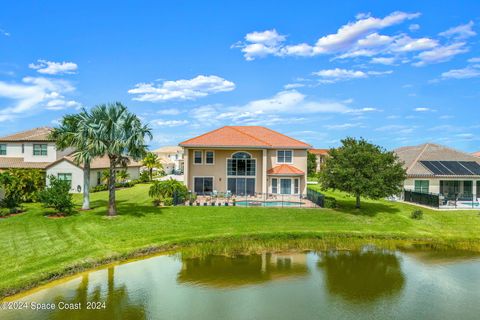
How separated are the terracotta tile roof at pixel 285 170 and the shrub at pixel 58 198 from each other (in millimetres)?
21071

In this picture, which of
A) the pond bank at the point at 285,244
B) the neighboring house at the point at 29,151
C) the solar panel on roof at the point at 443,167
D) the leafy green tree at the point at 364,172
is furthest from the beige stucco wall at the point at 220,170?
the neighboring house at the point at 29,151

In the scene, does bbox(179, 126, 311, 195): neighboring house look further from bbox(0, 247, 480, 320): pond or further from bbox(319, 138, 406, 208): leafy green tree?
bbox(0, 247, 480, 320): pond

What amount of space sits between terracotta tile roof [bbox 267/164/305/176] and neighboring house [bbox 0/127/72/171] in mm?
27021

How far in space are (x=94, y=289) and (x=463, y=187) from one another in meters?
38.9

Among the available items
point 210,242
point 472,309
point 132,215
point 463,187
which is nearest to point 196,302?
point 210,242

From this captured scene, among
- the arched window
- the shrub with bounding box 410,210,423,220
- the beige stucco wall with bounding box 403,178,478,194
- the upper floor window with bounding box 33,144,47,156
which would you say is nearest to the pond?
the shrub with bounding box 410,210,423,220

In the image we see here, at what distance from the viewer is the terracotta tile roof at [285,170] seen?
38.6m

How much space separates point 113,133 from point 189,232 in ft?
33.9

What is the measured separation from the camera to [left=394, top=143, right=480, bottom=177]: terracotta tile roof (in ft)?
124

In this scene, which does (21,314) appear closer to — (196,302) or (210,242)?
(196,302)

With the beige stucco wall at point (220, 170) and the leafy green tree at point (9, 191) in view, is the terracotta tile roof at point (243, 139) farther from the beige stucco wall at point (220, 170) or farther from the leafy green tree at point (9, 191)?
the leafy green tree at point (9, 191)

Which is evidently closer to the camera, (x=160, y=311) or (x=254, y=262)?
(x=160, y=311)

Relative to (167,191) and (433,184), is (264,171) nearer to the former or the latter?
(167,191)

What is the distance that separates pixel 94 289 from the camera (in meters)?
15.0
